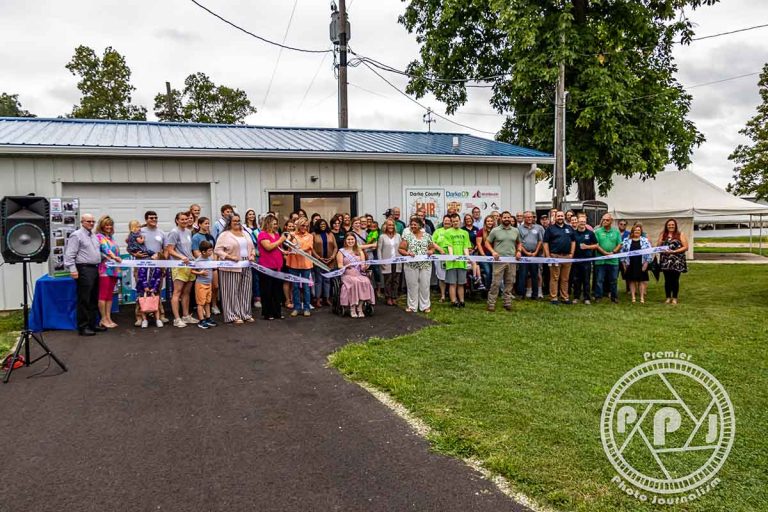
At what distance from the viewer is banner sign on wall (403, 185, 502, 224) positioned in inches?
486

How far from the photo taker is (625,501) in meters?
3.30

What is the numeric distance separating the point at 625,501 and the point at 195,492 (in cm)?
258

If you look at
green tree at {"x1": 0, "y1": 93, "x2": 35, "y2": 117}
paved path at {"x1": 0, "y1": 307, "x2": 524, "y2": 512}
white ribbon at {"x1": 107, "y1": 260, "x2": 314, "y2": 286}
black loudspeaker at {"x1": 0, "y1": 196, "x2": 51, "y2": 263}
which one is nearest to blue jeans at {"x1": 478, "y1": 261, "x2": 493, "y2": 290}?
white ribbon at {"x1": 107, "y1": 260, "x2": 314, "y2": 286}

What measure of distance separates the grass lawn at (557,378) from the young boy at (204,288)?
8.61 ft

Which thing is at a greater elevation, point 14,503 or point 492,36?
point 492,36

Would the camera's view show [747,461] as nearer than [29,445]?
Yes

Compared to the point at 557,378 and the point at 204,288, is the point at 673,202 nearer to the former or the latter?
the point at 557,378

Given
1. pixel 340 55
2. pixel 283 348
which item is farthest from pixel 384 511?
pixel 340 55

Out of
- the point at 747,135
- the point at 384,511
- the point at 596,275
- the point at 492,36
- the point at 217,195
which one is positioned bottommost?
the point at 384,511

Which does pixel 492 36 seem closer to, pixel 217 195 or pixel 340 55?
pixel 340 55

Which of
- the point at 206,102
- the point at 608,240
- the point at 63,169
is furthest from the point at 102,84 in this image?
the point at 608,240

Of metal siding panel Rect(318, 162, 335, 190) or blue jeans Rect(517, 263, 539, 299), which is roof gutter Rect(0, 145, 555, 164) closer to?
metal siding panel Rect(318, 162, 335, 190)

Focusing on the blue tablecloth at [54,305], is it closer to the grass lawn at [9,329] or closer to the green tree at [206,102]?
the grass lawn at [9,329]

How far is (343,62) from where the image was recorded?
19.1 m
